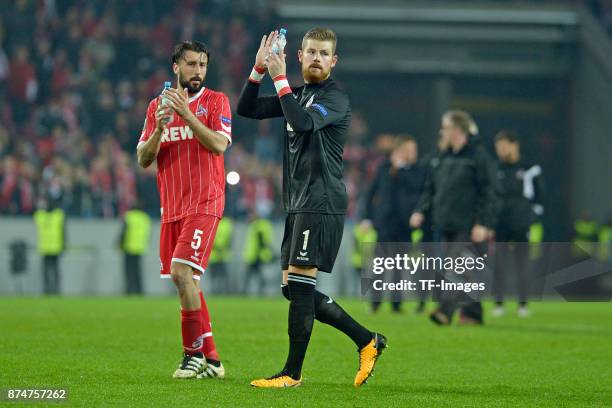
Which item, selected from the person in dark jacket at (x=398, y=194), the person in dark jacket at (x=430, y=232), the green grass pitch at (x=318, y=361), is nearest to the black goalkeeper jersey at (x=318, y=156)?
the green grass pitch at (x=318, y=361)

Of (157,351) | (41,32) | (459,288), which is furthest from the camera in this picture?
(41,32)

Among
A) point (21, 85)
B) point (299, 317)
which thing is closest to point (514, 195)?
point (299, 317)

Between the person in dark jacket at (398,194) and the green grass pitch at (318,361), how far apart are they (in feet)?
3.56

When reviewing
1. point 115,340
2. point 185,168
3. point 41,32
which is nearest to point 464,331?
point 115,340

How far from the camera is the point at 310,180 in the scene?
709cm

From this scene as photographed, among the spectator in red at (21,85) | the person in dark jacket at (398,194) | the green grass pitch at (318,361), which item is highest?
the spectator in red at (21,85)

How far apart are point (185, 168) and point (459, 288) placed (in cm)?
206

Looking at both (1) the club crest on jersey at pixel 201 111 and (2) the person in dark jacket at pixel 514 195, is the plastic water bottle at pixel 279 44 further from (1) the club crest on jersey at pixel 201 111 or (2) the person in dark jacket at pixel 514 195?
(2) the person in dark jacket at pixel 514 195

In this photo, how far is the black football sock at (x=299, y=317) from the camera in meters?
7.09

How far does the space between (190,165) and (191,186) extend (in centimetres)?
13

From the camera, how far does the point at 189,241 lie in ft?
24.8

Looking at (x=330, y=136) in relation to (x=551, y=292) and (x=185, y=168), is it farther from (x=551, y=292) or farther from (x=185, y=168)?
(x=551, y=292)

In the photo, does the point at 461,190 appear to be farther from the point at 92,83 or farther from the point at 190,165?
the point at 92,83

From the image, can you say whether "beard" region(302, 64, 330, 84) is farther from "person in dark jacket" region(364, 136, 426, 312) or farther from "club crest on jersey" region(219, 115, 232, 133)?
"person in dark jacket" region(364, 136, 426, 312)
